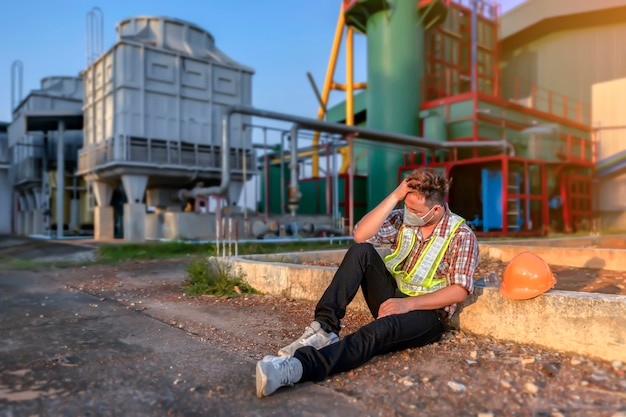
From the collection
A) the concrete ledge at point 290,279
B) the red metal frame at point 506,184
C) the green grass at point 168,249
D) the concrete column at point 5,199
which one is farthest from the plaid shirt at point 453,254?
the concrete column at point 5,199

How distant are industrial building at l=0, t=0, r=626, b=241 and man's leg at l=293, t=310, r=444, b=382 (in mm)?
7638

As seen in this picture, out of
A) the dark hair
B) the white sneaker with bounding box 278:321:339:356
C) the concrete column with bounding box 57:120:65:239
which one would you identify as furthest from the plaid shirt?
the concrete column with bounding box 57:120:65:239

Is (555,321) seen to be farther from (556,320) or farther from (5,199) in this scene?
(5,199)

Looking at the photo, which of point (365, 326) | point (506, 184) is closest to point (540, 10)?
point (506, 184)

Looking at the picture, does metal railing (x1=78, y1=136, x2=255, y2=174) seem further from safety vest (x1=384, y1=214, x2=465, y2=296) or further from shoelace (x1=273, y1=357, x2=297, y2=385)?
shoelace (x1=273, y1=357, x2=297, y2=385)

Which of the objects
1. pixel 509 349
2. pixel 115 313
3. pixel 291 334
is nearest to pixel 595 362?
pixel 509 349

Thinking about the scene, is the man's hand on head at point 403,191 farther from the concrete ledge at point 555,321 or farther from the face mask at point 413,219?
the concrete ledge at point 555,321

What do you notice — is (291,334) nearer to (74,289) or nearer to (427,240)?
(427,240)

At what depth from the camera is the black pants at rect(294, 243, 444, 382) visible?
237cm

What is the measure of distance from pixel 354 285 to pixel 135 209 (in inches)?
451

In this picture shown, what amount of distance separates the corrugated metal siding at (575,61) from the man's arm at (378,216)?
22.3m

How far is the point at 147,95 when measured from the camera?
13266 mm

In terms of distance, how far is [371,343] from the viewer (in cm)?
250

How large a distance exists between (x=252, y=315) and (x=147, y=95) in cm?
1104
